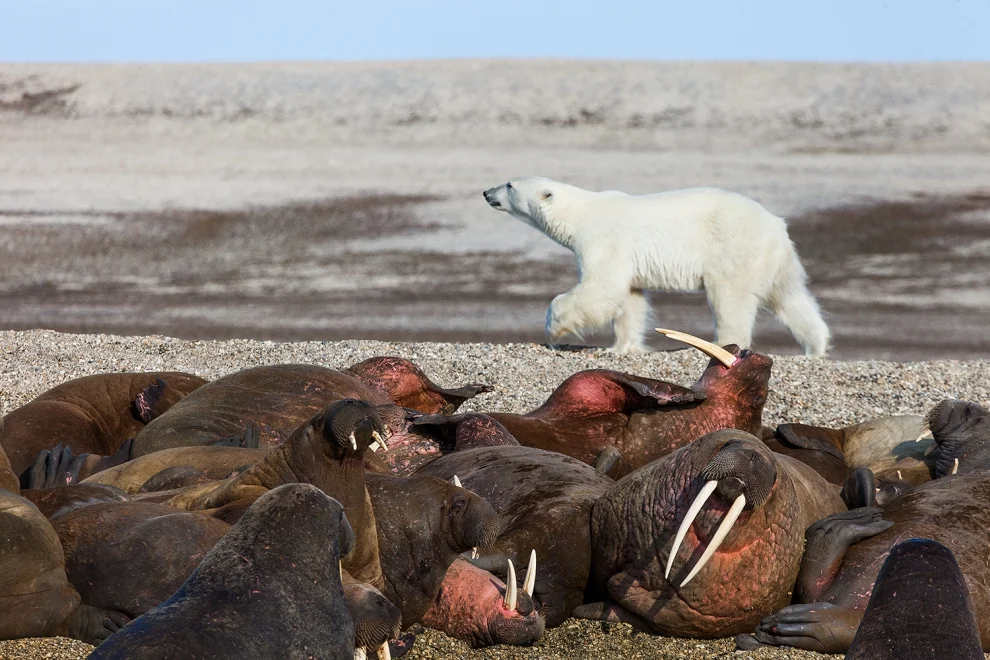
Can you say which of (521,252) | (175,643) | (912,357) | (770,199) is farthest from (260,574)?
(770,199)

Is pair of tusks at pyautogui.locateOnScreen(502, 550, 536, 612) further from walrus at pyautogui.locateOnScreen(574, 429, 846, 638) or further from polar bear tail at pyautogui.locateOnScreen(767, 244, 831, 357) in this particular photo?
polar bear tail at pyautogui.locateOnScreen(767, 244, 831, 357)

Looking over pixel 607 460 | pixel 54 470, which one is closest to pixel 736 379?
pixel 607 460

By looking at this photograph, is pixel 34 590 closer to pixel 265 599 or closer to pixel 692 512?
pixel 265 599

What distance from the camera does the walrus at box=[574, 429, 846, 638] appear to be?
3816 millimetres

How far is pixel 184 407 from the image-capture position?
5828mm

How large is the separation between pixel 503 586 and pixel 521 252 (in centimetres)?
2121

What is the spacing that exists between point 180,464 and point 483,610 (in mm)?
1541

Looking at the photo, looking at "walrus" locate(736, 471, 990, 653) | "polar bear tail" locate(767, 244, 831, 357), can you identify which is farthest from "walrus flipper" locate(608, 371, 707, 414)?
"polar bear tail" locate(767, 244, 831, 357)

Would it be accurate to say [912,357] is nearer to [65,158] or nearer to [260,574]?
[260,574]

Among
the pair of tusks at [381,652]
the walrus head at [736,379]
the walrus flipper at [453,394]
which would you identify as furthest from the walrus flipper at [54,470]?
the walrus head at [736,379]

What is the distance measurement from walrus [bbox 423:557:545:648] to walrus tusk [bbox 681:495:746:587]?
1.72 feet

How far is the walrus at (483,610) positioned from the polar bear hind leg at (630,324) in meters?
8.48

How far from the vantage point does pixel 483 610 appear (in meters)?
3.94

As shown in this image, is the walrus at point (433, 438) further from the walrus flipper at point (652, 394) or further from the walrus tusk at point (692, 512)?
the walrus tusk at point (692, 512)
